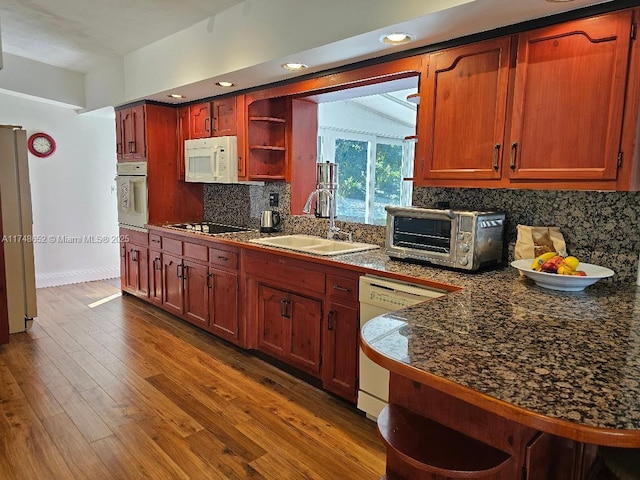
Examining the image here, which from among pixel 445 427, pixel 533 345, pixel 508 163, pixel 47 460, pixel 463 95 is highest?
pixel 463 95

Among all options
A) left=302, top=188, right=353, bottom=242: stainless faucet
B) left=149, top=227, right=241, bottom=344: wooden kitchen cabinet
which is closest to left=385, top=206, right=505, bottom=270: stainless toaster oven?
left=302, top=188, right=353, bottom=242: stainless faucet

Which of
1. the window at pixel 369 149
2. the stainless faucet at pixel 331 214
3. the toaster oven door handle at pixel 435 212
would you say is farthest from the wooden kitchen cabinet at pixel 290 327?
the window at pixel 369 149

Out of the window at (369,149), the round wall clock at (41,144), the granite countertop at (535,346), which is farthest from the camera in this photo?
the window at (369,149)

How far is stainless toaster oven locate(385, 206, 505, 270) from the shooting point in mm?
2109

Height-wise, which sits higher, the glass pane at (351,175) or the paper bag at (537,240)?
the glass pane at (351,175)

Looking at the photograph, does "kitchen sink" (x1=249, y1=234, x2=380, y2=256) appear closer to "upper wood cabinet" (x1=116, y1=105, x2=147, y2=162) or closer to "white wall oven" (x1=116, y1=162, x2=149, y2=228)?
"white wall oven" (x1=116, y1=162, x2=149, y2=228)

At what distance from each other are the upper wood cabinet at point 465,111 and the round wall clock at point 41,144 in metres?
4.62

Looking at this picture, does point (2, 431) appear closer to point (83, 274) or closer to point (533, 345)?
point (533, 345)

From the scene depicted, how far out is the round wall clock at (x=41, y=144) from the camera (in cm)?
497

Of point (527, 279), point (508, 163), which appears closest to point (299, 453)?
point (527, 279)

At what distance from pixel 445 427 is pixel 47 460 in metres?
1.89

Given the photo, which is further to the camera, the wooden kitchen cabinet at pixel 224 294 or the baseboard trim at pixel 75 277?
the baseboard trim at pixel 75 277

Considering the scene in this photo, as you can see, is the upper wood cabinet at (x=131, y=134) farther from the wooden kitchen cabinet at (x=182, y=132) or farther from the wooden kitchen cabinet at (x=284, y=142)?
the wooden kitchen cabinet at (x=284, y=142)

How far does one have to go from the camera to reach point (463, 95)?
2.21 m
